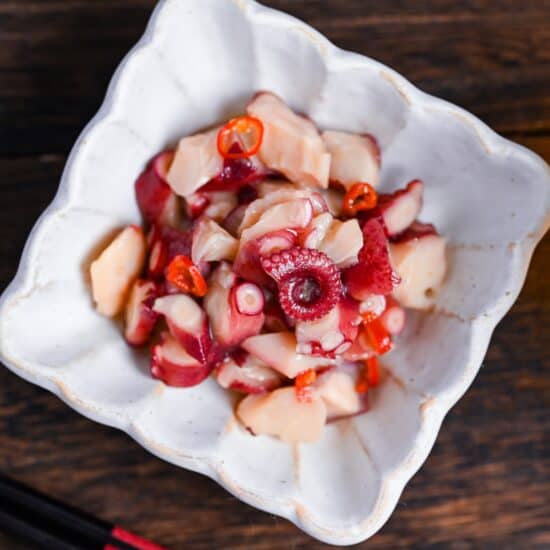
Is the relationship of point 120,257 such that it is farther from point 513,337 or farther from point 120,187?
point 513,337

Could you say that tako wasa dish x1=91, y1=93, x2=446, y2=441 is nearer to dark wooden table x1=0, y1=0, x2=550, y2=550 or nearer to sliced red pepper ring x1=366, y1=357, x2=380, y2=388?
sliced red pepper ring x1=366, y1=357, x2=380, y2=388

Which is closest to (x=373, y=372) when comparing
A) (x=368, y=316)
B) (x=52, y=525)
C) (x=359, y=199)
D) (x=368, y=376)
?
(x=368, y=376)

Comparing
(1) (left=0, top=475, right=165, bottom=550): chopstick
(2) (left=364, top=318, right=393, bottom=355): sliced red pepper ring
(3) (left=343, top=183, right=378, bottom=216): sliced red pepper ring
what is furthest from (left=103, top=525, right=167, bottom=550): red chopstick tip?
(3) (left=343, top=183, right=378, bottom=216): sliced red pepper ring

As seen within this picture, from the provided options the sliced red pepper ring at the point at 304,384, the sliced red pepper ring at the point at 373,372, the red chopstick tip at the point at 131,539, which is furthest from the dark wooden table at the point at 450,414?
the sliced red pepper ring at the point at 304,384

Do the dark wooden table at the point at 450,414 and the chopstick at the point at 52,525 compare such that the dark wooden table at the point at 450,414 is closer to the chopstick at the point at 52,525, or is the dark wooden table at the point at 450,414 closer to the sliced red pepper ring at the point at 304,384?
the chopstick at the point at 52,525

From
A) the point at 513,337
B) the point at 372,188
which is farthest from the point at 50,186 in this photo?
the point at 513,337

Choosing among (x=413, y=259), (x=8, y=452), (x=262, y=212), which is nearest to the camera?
(x=262, y=212)
